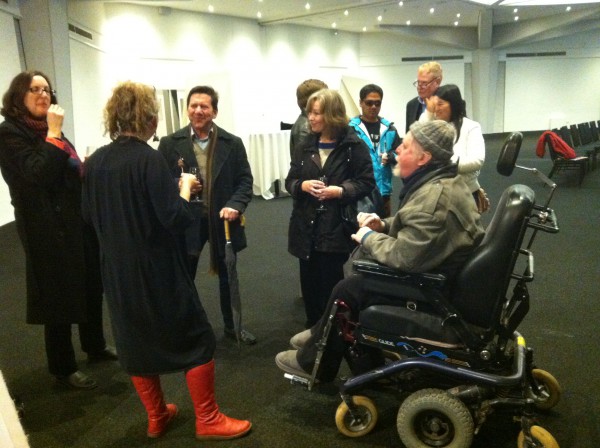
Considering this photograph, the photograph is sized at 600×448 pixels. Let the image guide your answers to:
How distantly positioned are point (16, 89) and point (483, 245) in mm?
1898

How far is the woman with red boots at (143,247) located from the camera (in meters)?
1.55

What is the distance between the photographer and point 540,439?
1.54 m

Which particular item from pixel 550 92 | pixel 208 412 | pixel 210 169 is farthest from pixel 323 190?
pixel 550 92

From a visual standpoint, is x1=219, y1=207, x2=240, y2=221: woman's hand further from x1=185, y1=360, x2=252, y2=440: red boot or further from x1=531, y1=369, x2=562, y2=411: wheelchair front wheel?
x1=531, y1=369, x2=562, y2=411: wheelchair front wheel

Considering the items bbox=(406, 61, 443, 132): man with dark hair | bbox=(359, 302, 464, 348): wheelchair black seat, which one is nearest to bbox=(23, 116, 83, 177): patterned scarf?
bbox=(359, 302, 464, 348): wheelchair black seat

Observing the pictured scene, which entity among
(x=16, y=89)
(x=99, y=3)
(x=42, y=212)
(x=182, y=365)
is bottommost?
(x=182, y=365)

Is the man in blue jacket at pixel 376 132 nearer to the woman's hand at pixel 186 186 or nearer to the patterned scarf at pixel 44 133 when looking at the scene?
the woman's hand at pixel 186 186

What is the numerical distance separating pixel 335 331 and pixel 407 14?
1065 cm

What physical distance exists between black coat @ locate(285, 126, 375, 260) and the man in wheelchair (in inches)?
19.5

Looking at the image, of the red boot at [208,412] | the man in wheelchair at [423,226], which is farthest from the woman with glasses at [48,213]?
the man in wheelchair at [423,226]

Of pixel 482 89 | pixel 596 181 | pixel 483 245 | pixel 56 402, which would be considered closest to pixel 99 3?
pixel 56 402

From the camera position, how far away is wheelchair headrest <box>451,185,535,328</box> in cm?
155

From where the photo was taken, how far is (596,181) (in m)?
7.32

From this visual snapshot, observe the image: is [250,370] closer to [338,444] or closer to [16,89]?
→ [338,444]
